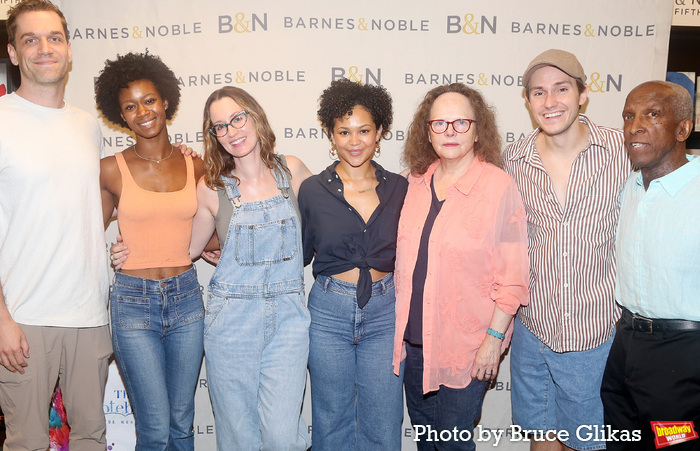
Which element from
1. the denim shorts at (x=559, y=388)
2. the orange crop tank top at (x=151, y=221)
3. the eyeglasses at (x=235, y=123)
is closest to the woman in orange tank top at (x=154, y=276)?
the orange crop tank top at (x=151, y=221)

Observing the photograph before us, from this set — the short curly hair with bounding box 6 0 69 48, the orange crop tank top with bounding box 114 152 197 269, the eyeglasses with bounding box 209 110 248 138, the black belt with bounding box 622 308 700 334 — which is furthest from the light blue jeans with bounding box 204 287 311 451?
the short curly hair with bounding box 6 0 69 48

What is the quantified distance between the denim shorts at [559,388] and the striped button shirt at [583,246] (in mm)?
84

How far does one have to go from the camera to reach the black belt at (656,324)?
1976mm

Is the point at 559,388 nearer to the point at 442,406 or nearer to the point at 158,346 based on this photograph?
the point at 442,406

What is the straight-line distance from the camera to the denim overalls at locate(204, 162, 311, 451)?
7.59 feet

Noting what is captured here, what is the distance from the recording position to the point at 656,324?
6.68 ft

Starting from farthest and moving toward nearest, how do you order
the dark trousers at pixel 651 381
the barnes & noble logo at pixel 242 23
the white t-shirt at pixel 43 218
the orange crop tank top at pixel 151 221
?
the barnes & noble logo at pixel 242 23, the orange crop tank top at pixel 151 221, the white t-shirt at pixel 43 218, the dark trousers at pixel 651 381

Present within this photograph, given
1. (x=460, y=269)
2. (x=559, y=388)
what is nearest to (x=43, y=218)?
(x=460, y=269)

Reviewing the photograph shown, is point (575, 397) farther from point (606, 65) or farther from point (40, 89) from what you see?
point (40, 89)

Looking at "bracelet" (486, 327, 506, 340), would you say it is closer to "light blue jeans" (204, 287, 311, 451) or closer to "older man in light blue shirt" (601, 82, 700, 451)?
"older man in light blue shirt" (601, 82, 700, 451)

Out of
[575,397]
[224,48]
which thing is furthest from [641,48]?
[224,48]

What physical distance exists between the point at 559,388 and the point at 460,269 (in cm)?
84

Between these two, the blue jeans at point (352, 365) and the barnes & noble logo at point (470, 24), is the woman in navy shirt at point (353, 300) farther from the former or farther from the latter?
the barnes & noble logo at point (470, 24)

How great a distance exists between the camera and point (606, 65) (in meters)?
3.17
